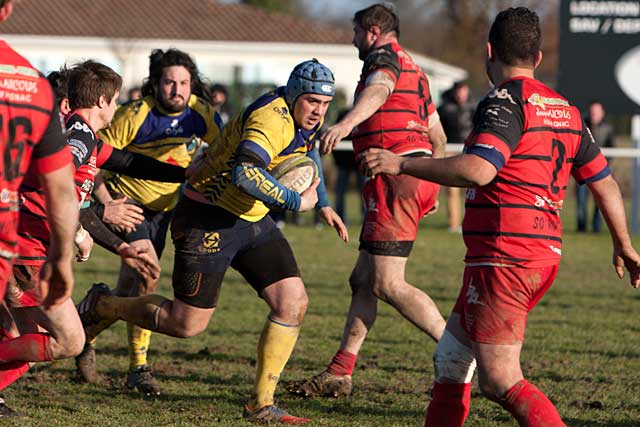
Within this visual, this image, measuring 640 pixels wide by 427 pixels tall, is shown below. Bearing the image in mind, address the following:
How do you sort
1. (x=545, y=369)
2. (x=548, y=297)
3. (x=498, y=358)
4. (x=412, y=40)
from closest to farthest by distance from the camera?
(x=498, y=358), (x=545, y=369), (x=548, y=297), (x=412, y=40)

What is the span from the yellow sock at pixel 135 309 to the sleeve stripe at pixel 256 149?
1.17 m

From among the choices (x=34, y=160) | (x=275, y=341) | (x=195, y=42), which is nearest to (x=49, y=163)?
(x=34, y=160)

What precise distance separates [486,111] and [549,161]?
37 centimetres

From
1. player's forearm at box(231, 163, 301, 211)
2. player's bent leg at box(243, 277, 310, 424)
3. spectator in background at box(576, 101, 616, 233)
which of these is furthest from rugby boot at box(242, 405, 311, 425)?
spectator in background at box(576, 101, 616, 233)

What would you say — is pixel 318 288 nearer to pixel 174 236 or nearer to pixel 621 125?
pixel 174 236

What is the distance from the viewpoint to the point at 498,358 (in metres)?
4.43

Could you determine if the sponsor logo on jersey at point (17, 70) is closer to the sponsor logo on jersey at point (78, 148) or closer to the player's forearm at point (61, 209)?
the player's forearm at point (61, 209)

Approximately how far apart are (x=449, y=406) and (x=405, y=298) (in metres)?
1.96

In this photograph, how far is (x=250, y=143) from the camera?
550 centimetres

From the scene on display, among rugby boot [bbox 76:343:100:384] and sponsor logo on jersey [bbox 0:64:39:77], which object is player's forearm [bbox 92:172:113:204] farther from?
sponsor logo on jersey [bbox 0:64:39:77]

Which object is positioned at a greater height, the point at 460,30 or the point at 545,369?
the point at 460,30

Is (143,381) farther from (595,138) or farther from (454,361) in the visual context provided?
(595,138)

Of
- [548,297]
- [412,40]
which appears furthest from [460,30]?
[548,297]

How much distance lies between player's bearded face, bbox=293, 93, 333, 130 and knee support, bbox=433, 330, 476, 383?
164 centimetres
